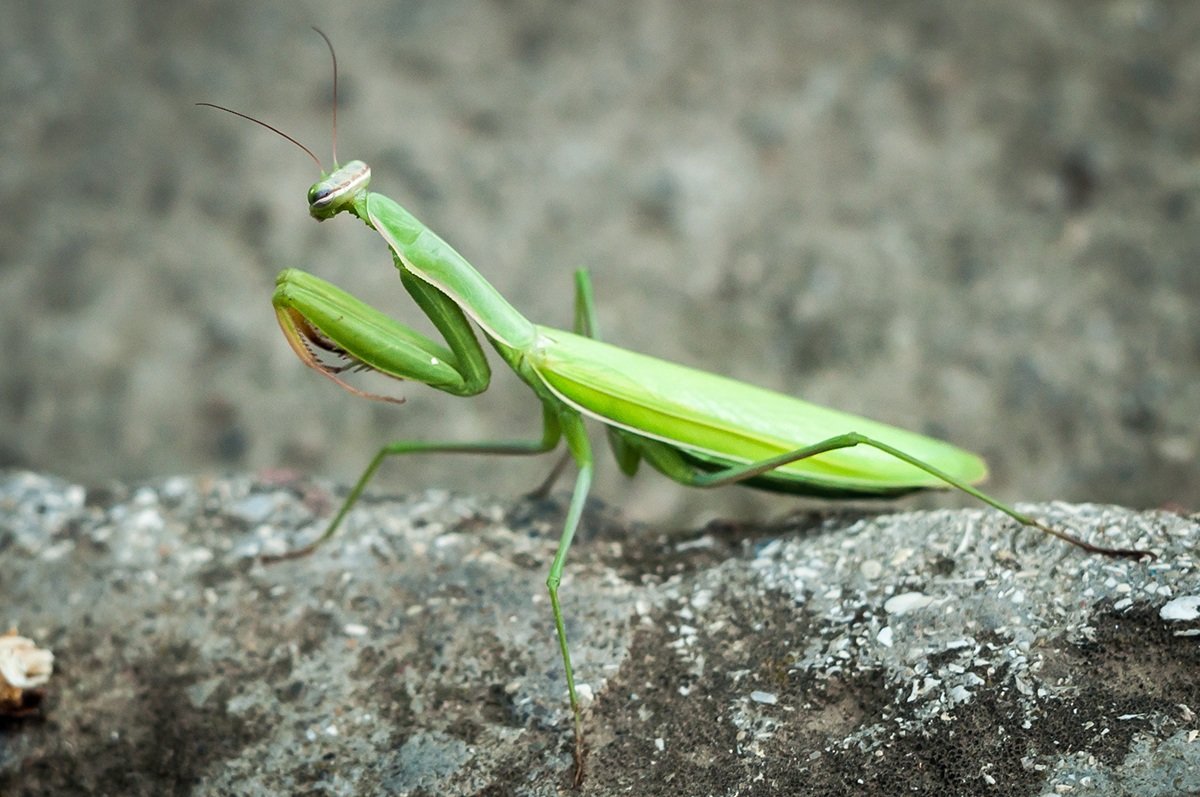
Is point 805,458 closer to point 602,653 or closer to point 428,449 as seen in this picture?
point 602,653

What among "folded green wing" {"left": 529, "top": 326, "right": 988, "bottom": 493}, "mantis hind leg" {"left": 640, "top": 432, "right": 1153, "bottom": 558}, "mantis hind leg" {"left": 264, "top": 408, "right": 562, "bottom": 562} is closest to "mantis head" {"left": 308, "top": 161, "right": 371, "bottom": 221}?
"folded green wing" {"left": 529, "top": 326, "right": 988, "bottom": 493}

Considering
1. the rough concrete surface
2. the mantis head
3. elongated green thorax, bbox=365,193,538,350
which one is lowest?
the rough concrete surface

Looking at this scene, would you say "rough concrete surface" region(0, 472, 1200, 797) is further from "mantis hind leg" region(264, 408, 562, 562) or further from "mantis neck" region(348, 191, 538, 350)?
"mantis neck" region(348, 191, 538, 350)

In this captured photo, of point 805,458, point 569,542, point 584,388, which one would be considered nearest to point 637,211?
point 584,388

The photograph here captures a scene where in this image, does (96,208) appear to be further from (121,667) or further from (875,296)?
(875,296)

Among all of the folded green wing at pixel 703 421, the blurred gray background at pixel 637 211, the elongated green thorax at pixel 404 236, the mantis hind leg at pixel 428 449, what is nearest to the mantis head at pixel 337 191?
the elongated green thorax at pixel 404 236

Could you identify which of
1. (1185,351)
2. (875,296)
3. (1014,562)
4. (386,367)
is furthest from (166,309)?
(1185,351)
